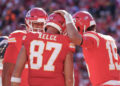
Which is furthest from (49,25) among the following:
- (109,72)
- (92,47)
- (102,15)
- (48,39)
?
(102,15)

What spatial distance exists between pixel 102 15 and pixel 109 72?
966 cm

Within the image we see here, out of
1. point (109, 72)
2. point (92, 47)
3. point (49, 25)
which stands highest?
point (49, 25)

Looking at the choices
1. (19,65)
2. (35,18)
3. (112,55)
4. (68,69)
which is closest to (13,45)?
(35,18)

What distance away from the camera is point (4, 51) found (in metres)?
5.07

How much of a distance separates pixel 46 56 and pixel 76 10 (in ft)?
33.9

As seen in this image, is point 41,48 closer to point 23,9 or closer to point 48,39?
point 48,39

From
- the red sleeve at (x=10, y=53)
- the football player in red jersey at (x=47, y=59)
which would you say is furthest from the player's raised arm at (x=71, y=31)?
the red sleeve at (x=10, y=53)

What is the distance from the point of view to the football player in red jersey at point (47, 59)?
3848 mm

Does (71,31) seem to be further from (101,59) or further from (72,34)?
(101,59)

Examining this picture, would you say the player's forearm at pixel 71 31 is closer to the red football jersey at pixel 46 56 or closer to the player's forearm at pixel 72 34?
the player's forearm at pixel 72 34

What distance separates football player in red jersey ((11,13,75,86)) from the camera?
385 cm

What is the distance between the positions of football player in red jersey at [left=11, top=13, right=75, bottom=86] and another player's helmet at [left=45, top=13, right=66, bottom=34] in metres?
0.22

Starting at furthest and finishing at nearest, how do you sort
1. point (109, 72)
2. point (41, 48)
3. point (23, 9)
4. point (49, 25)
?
point (23, 9), point (109, 72), point (49, 25), point (41, 48)

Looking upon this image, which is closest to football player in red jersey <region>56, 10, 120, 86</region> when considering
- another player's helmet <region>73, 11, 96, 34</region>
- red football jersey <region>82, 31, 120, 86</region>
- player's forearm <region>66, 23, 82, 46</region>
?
red football jersey <region>82, 31, 120, 86</region>
